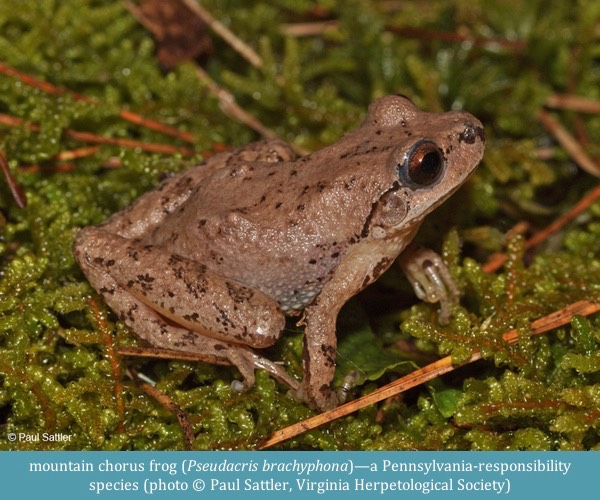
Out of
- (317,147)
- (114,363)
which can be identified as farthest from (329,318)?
(317,147)

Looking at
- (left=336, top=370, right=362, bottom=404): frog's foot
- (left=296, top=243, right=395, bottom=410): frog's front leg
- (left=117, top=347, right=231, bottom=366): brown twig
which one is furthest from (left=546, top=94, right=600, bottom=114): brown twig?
(left=117, top=347, right=231, bottom=366): brown twig

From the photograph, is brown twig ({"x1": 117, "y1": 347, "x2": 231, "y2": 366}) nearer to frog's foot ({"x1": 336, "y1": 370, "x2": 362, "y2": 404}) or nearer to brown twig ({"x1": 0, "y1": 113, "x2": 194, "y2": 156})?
frog's foot ({"x1": 336, "y1": 370, "x2": 362, "y2": 404})

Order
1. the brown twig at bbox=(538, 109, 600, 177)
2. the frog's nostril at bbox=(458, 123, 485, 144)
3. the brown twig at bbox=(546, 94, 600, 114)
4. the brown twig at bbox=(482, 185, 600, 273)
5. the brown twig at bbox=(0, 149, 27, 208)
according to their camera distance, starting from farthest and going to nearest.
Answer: the brown twig at bbox=(546, 94, 600, 114) → the brown twig at bbox=(538, 109, 600, 177) → the brown twig at bbox=(482, 185, 600, 273) → the brown twig at bbox=(0, 149, 27, 208) → the frog's nostril at bbox=(458, 123, 485, 144)

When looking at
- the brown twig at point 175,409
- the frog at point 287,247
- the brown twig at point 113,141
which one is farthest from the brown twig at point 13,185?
the brown twig at point 175,409

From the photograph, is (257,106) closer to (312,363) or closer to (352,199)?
(352,199)

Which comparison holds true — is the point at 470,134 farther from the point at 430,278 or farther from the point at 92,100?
the point at 92,100
